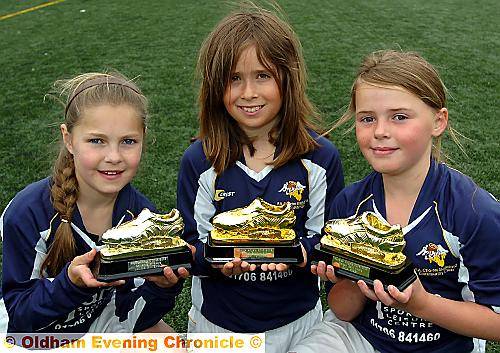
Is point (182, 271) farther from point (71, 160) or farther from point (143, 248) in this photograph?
point (71, 160)

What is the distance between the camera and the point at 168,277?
236 cm

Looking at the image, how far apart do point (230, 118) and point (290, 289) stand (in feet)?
2.77

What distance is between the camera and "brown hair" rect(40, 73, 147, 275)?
7.86ft

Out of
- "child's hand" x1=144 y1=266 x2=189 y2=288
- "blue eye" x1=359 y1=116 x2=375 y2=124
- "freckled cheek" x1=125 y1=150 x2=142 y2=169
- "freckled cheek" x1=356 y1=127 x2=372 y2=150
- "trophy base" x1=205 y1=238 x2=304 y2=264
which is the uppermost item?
"blue eye" x1=359 y1=116 x2=375 y2=124

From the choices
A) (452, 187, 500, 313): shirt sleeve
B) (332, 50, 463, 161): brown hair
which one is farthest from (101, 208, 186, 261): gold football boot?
(452, 187, 500, 313): shirt sleeve

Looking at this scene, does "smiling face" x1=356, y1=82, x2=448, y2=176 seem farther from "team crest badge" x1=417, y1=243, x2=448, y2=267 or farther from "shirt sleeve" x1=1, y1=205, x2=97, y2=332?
"shirt sleeve" x1=1, y1=205, x2=97, y2=332

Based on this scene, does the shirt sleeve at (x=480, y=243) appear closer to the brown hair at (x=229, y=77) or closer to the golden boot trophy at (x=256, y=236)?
the golden boot trophy at (x=256, y=236)

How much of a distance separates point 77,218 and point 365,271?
123cm

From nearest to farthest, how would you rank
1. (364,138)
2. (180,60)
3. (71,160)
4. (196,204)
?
(364,138) → (71,160) → (196,204) → (180,60)

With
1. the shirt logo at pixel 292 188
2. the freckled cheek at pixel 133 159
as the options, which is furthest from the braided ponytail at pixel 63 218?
the shirt logo at pixel 292 188

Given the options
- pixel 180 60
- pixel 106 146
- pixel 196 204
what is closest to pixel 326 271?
pixel 196 204

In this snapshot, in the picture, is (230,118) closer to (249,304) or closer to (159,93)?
(249,304)

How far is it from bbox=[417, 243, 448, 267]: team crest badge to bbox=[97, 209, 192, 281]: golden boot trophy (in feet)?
3.09

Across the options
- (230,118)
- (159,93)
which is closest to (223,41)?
(230,118)
